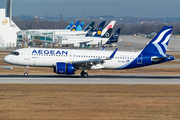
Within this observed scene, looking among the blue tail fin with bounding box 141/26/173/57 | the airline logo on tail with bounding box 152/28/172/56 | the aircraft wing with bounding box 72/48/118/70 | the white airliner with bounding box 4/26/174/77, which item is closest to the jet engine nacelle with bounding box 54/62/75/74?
the white airliner with bounding box 4/26/174/77

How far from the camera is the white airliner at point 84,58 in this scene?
44.6 metres

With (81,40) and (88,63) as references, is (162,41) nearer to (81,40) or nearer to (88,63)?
(88,63)

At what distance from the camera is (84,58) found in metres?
45.9

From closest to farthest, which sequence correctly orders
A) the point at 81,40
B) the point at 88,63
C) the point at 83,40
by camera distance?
the point at 88,63
the point at 81,40
the point at 83,40

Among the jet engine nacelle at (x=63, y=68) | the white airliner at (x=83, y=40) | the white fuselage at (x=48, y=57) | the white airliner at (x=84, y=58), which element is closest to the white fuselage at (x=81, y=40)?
the white airliner at (x=83, y=40)

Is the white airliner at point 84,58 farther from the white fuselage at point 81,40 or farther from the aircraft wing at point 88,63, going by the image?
the white fuselage at point 81,40

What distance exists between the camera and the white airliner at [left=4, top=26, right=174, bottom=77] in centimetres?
4462

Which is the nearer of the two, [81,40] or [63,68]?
[63,68]

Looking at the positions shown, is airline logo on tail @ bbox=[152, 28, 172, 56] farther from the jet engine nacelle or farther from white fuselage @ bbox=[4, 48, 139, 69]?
the jet engine nacelle

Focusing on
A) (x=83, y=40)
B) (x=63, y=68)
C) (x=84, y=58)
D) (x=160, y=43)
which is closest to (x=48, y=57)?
(x=63, y=68)

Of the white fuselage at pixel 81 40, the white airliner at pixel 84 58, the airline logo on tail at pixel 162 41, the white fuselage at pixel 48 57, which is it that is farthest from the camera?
the white fuselage at pixel 81 40

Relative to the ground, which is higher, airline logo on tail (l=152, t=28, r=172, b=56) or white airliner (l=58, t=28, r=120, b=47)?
white airliner (l=58, t=28, r=120, b=47)

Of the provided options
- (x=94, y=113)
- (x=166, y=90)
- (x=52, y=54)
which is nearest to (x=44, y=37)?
(x=52, y=54)

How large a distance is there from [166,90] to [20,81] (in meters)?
19.6
